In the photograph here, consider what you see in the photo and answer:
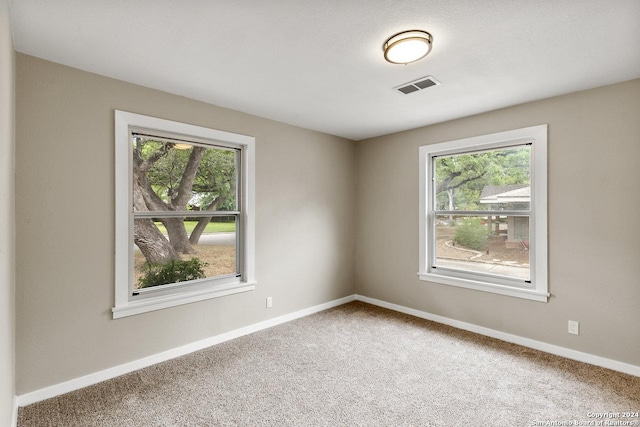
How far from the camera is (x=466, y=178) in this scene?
3.71m

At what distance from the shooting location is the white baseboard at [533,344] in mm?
2656

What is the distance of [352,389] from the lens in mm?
2410

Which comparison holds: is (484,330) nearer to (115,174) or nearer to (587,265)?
(587,265)

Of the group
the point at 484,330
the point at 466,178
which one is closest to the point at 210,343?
the point at 484,330

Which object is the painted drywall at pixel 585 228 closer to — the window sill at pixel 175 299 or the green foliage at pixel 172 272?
the window sill at pixel 175 299

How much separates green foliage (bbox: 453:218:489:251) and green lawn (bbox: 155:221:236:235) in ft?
8.54

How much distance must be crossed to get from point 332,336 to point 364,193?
210 cm

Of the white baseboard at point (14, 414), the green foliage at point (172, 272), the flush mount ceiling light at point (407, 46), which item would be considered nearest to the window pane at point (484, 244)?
the flush mount ceiling light at point (407, 46)

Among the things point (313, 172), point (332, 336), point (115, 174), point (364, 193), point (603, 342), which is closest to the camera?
point (115, 174)

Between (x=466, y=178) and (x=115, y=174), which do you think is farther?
(x=466, y=178)

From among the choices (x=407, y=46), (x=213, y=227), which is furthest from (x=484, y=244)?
(x=213, y=227)

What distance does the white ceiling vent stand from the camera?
8.49 feet

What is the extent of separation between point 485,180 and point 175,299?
135 inches

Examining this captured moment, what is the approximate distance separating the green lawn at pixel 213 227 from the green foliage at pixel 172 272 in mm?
308
